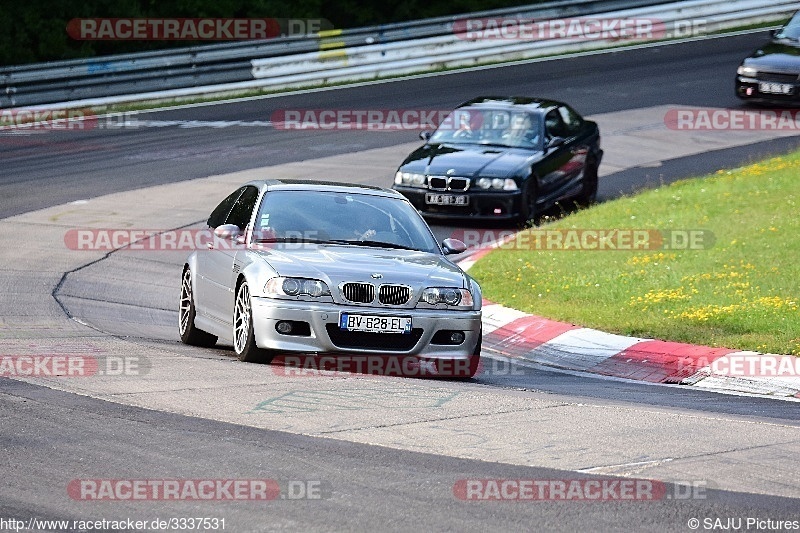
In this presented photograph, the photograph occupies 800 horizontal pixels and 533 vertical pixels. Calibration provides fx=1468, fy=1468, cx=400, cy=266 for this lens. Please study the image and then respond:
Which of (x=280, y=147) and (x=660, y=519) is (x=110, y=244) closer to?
(x=280, y=147)

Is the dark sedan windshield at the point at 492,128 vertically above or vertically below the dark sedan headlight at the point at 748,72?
below

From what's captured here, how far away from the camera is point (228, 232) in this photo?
11406 mm

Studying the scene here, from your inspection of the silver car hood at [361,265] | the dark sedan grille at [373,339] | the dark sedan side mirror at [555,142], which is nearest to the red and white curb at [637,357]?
the silver car hood at [361,265]

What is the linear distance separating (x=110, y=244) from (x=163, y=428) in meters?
9.93

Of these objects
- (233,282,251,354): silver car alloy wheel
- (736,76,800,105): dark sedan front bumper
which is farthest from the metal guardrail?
(233,282,251,354): silver car alloy wheel

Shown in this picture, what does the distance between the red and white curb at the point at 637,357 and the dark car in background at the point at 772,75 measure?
47.2 feet

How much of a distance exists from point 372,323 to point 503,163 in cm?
907

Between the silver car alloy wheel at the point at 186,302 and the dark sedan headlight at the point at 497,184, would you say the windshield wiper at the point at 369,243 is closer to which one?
the silver car alloy wheel at the point at 186,302

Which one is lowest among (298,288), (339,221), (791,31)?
(298,288)

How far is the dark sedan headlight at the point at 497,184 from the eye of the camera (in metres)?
18.7

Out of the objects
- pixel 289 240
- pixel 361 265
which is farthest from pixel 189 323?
pixel 361 265

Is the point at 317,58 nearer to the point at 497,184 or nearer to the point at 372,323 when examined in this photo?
the point at 497,184

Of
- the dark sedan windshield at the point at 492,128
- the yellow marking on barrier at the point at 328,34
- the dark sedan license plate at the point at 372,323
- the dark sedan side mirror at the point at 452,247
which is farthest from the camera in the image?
the yellow marking on barrier at the point at 328,34

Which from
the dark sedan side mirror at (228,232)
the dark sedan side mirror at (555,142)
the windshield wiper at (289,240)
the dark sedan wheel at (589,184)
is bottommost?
the dark sedan wheel at (589,184)
